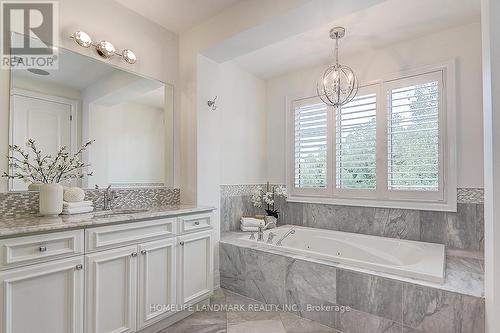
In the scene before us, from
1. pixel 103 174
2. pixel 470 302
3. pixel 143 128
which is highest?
pixel 143 128

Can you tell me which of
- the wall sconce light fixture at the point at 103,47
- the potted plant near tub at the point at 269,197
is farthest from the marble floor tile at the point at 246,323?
the wall sconce light fixture at the point at 103,47

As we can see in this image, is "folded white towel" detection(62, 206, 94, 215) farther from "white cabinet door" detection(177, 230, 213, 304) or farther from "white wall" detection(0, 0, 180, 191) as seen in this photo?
"white cabinet door" detection(177, 230, 213, 304)

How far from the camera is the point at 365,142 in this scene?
3203 mm

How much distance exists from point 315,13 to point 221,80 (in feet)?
5.40

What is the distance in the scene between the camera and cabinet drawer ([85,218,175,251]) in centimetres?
171

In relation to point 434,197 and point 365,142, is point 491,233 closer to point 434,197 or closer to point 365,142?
point 434,197

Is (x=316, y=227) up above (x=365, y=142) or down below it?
below

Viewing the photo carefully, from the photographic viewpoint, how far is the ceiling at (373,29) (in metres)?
2.36

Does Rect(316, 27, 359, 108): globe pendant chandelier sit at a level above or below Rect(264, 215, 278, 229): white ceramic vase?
above

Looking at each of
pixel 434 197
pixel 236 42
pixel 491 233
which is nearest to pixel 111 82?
pixel 236 42

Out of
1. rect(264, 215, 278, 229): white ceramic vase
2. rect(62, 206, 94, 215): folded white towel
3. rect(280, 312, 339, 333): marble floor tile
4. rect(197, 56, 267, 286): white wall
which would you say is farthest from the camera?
rect(264, 215, 278, 229): white ceramic vase

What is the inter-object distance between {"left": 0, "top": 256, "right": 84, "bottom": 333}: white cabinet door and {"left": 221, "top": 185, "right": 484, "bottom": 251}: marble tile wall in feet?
6.38

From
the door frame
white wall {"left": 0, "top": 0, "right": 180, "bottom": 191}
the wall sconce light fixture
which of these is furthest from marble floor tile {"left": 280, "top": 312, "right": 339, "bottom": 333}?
the wall sconce light fixture

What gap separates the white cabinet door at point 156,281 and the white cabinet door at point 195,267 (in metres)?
0.09
